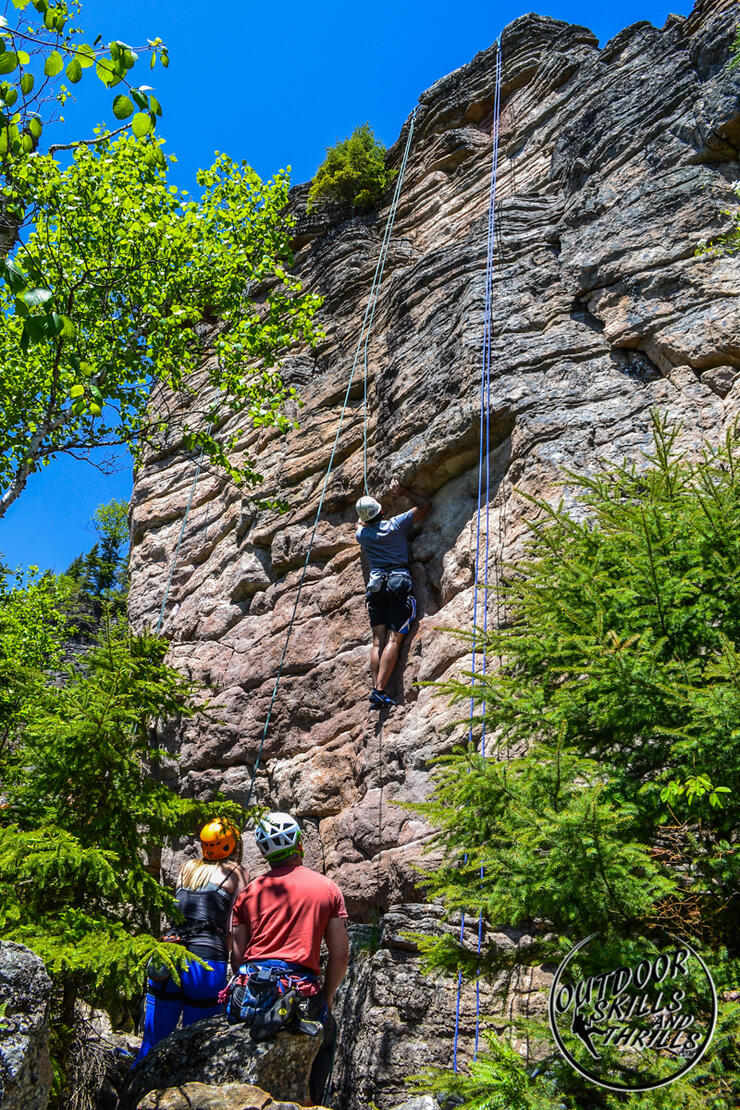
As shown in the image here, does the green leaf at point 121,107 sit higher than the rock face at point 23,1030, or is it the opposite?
the green leaf at point 121,107

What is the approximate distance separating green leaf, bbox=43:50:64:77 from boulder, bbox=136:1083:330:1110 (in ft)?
19.0

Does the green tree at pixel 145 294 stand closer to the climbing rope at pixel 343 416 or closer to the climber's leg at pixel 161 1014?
the climbing rope at pixel 343 416

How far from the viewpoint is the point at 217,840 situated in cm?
731

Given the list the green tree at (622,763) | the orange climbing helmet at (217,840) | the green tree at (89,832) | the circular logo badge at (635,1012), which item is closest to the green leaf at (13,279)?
the green tree at (622,763)

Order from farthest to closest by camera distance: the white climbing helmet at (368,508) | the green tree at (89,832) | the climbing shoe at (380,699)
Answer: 1. the white climbing helmet at (368,508)
2. the climbing shoe at (380,699)
3. the green tree at (89,832)

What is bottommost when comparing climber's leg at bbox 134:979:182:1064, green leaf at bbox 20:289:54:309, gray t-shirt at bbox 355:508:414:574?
climber's leg at bbox 134:979:182:1064

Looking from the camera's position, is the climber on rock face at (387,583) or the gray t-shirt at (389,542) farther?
the gray t-shirt at (389,542)

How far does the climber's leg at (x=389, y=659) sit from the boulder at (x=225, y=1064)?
406cm

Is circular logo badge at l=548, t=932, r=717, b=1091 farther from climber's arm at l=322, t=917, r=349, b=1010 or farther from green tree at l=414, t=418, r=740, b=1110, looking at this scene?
climber's arm at l=322, t=917, r=349, b=1010

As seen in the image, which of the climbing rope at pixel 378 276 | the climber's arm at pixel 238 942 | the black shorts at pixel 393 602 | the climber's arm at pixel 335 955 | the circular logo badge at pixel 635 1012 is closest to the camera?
the circular logo badge at pixel 635 1012

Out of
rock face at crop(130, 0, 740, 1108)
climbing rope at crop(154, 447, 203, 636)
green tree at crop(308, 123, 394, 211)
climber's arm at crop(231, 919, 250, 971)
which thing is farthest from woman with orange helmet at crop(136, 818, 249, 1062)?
green tree at crop(308, 123, 394, 211)

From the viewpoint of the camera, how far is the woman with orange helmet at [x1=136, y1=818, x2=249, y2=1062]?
6.71 m

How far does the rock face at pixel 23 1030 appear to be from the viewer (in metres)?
4.02

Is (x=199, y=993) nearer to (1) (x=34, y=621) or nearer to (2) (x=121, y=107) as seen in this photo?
(2) (x=121, y=107)
